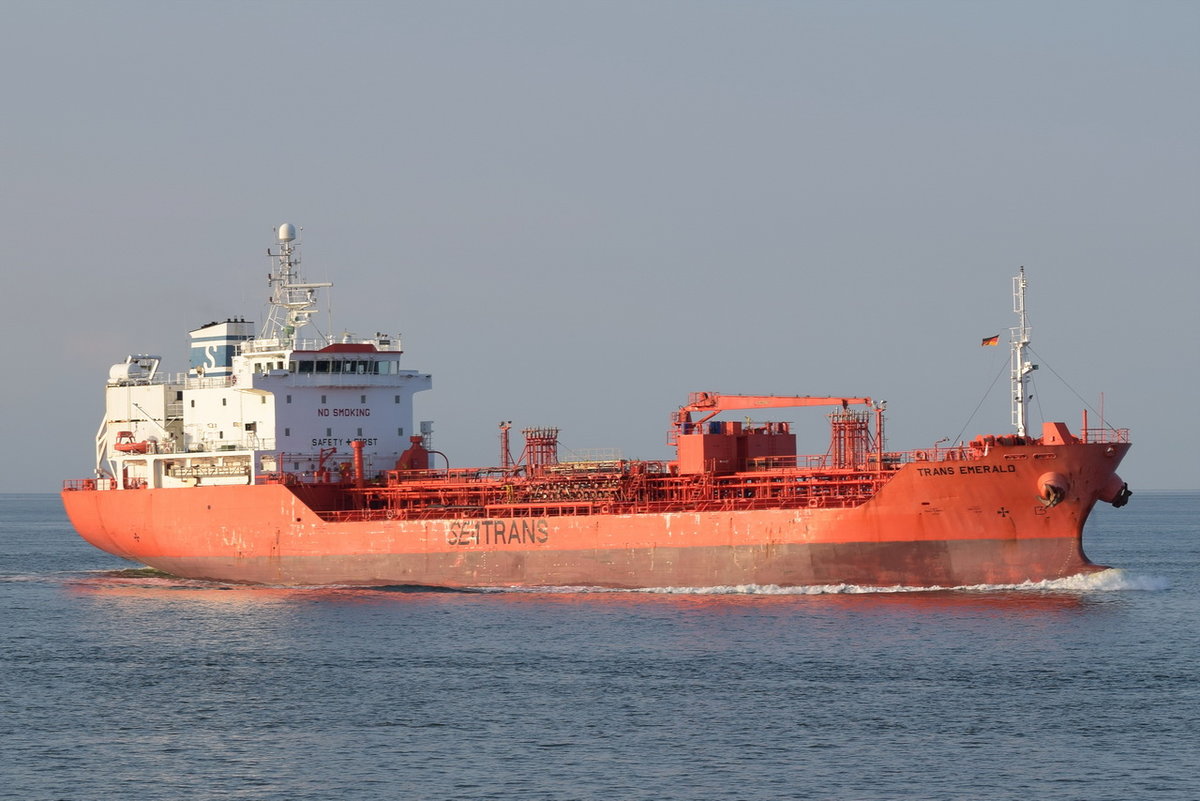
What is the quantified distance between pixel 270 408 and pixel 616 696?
2087cm

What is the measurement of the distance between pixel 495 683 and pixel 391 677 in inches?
82.6

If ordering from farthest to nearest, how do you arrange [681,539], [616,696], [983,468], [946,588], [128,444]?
1. [128,444]
2. [681,539]
3. [946,588]
4. [983,468]
5. [616,696]

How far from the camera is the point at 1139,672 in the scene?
27875 mm

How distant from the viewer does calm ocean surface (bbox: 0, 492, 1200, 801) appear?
2175 centimetres

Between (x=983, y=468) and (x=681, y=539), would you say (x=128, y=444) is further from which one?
(x=983, y=468)

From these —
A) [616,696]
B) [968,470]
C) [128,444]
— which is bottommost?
[616,696]

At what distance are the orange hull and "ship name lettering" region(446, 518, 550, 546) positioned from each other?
0.12 feet

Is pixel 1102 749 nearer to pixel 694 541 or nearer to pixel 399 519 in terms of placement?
pixel 694 541

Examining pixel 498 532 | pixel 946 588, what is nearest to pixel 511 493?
pixel 498 532

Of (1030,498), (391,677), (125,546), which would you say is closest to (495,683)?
(391,677)

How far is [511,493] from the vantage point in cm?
4138

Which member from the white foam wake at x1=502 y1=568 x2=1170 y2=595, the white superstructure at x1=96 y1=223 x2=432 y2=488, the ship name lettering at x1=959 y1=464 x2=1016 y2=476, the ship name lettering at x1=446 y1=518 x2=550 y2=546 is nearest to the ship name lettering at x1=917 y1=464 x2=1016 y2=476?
the ship name lettering at x1=959 y1=464 x2=1016 y2=476

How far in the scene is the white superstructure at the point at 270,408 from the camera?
44656 mm

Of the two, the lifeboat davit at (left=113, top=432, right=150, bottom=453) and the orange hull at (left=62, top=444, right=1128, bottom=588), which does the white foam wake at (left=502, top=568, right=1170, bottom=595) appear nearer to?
the orange hull at (left=62, top=444, right=1128, bottom=588)
